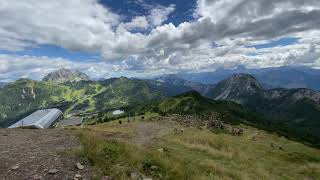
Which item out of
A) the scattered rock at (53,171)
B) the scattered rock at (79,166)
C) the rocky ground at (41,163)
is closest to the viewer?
the rocky ground at (41,163)

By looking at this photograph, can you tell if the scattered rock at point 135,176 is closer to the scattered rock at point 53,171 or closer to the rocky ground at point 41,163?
the rocky ground at point 41,163

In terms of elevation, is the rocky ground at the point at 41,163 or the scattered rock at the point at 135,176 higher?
the rocky ground at the point at 41,163

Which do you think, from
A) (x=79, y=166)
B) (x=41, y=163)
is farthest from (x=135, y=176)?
(x=41, y=163)

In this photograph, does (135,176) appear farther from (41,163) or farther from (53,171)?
(41,163)

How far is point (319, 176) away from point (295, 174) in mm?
2009

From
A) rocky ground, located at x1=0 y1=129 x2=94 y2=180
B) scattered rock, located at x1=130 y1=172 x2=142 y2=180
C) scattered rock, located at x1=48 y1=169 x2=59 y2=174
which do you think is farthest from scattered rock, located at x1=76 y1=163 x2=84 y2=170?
scattered rock, located at x1=130 y1=172 x2=142 y2=180

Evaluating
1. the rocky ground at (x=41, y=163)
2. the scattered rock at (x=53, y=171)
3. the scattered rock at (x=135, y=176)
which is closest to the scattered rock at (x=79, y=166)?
the rocky ground at (x=41, y=163)

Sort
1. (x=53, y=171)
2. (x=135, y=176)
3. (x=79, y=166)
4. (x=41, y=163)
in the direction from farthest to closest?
(x=41, y=163), (x=79, y=166), (x=135, y=176), (x=53, y=171)

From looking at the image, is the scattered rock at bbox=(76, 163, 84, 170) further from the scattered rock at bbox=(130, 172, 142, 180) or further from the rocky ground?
the scattered rock at bbox=(130, 172, 142, 180)

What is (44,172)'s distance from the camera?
17.6 m

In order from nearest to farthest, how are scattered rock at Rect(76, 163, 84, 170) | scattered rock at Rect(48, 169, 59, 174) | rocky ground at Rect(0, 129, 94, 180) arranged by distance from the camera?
rocky ground at Rect(0, 129, 94, 180)
scattered rock at Rect(48, 169, 59, 174)
scattered rock at Rect(76, 163, 84, 170)

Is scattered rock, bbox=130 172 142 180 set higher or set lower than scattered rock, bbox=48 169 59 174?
lower

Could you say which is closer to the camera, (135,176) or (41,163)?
(135,176)

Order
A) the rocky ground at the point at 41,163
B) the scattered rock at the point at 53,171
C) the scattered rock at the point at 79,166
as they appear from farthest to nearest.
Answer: the scattered rock at the point at 79,166 < the scattered rock at the point at 53,171 < the rocky ground at the point at 41,163
